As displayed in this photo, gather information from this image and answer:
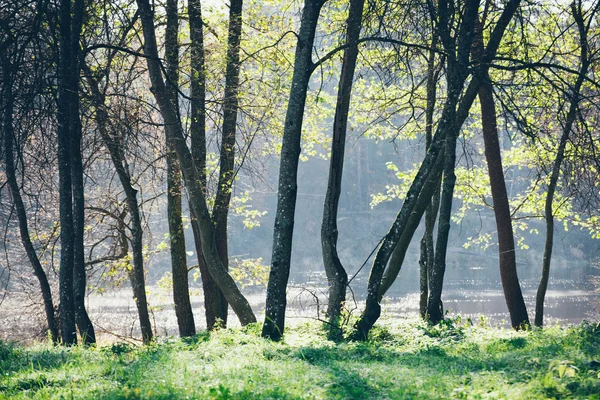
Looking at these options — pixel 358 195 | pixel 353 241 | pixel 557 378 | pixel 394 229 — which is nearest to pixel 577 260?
pixel 353 241

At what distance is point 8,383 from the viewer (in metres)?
5.50

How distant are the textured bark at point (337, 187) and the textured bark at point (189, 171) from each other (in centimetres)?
180

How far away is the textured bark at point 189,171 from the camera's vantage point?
10617 mm

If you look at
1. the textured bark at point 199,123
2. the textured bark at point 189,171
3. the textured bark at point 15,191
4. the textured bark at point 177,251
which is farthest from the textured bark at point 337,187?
the textured bark at point 15,191

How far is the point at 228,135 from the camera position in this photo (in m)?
12.5

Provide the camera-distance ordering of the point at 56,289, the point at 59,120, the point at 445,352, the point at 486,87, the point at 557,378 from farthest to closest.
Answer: the point at 56,289, the point at 486,87, the point at 59,120, the point at 445,352, the point at 557,378

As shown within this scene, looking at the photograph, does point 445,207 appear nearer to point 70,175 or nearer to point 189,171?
point 189,171

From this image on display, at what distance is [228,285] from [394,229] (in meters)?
4.14

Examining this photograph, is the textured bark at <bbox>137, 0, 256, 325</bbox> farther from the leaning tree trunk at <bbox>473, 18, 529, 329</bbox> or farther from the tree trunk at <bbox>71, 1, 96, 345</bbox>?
the leaning tree trunk at <bbox>473, 18, 529, 329</bbox>

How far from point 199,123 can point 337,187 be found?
10.8ft

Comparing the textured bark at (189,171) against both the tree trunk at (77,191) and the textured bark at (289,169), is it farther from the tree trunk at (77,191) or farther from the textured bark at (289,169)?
the textured bark at (289,169)

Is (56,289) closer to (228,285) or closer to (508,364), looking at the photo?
(228,285)

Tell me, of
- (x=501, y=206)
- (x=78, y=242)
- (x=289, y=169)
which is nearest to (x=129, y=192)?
(x=78, y=242)

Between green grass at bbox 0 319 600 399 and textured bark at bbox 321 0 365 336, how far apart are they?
2338 millimetres
